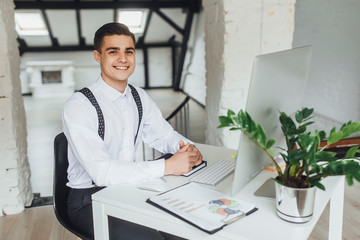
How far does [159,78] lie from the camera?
36.7 feet

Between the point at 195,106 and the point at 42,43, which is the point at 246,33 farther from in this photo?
the point at 42,43

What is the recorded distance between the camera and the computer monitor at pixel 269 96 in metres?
1.07

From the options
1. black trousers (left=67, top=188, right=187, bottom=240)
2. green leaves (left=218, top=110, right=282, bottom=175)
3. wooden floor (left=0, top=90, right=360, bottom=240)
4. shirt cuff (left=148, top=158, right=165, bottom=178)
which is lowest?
wooden floor (left=0, top=90, right=360, bottom=240)

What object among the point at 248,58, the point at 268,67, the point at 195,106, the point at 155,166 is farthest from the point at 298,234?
the point at 195,106

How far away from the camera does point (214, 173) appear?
1.51m

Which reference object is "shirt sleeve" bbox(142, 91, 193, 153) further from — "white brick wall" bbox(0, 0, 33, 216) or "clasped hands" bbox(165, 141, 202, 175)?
"white brick wall" bbox(0, 0, 33, 216)

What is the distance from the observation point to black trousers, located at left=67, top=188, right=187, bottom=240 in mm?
1465

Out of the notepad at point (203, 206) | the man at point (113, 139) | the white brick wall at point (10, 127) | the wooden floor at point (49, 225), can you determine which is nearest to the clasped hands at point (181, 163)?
the man at point (113, 139)

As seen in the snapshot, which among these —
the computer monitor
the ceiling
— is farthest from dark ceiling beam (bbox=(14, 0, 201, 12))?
the computer monitor

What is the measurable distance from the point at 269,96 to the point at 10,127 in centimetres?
213

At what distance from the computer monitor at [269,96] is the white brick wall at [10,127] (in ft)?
6.66

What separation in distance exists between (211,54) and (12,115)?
1638mm

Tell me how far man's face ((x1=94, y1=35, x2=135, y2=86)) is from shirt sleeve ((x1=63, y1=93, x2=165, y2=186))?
183 millimetres

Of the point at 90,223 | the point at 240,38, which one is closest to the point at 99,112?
the point at 90,223
